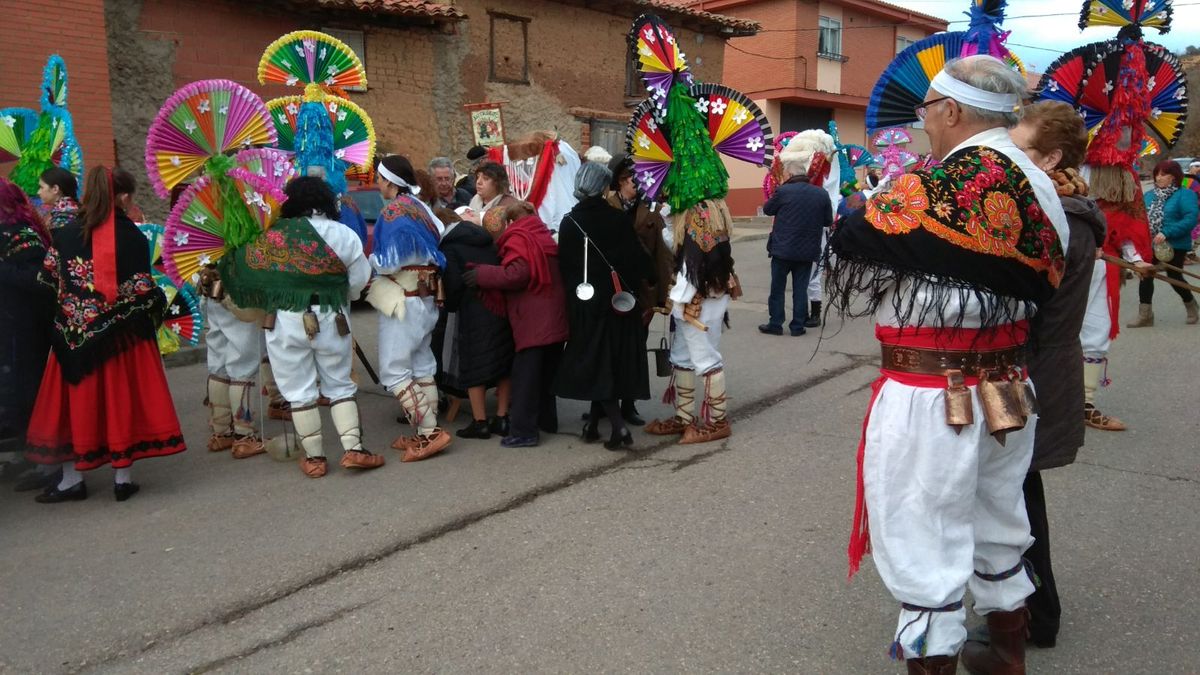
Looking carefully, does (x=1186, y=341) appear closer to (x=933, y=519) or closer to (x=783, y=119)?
(x=933, y=519)

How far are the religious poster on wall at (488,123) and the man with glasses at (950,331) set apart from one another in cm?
1099

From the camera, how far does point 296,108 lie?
657 cm

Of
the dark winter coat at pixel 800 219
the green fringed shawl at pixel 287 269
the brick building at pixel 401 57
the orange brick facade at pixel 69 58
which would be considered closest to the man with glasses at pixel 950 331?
the green fringed shawl at pixel 287 269

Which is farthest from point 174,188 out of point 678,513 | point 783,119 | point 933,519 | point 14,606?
point 783,119

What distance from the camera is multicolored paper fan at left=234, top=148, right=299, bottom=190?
17.3ft

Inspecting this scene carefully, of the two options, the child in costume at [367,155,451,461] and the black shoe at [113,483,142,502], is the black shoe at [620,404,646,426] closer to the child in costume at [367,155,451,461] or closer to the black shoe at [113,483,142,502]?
the child in costume at [367,155,451,461]

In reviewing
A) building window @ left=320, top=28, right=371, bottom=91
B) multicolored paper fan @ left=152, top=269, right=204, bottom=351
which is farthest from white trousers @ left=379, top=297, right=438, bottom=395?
building window @ left=320, top=28, right=371, bottom=91

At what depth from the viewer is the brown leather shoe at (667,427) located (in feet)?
19.3

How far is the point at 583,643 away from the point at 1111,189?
4.58 metres

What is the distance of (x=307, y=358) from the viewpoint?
504cm

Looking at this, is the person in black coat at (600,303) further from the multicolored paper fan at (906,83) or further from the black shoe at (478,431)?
the multicolored paper fan at (906,83)

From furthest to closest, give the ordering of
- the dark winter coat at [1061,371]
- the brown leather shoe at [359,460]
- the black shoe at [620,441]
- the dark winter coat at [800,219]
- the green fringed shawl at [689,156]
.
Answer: the dark winter coat at [800,219] → the black shoe at [620,441] → the green fringed shawl at [689,156] → the brown leather shoe at [359,460] → the dark winter coat at [1061,371]

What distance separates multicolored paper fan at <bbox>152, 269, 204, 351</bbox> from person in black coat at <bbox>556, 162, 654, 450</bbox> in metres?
2.45

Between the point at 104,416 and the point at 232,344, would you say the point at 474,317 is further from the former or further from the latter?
the point at 104,416
